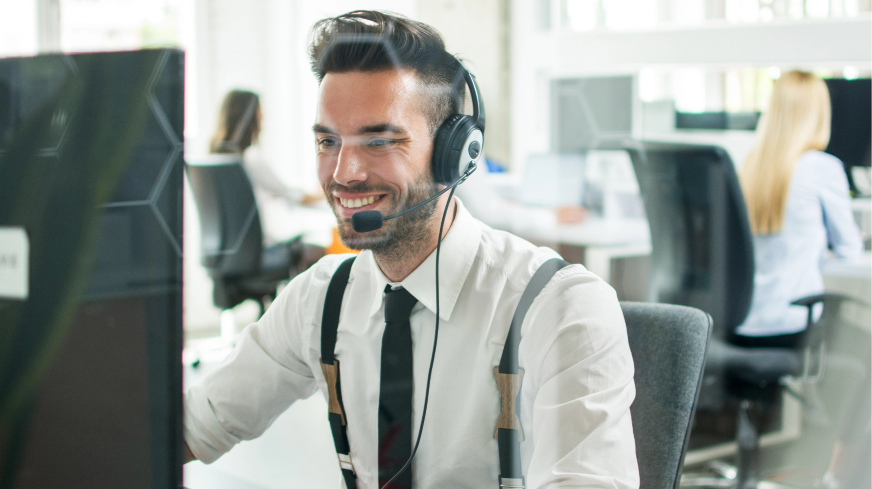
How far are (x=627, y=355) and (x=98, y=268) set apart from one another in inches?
21.2

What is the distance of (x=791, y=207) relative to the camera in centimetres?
151

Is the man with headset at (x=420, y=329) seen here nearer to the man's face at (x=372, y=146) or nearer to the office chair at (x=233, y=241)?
the man's face at (x=372, y=146)

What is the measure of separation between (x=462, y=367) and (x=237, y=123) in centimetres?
85

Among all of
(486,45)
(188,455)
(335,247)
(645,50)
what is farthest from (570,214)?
(188,455)

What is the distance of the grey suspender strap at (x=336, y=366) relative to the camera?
86 centimetres

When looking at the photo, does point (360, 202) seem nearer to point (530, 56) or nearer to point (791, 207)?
point (530, 56)

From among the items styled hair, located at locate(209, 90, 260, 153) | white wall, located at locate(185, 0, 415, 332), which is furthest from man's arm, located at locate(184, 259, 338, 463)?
styled hair, located at locate(209, 90, 260, 153)

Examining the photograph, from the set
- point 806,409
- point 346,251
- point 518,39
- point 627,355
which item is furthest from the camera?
point 806,409

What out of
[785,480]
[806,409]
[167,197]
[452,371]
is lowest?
[785,480]

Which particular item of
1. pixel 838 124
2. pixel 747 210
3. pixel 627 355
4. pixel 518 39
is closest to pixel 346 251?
pixel 627 355

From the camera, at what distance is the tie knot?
2.75ft

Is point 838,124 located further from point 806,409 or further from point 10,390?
point 10,390

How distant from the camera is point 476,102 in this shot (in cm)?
82

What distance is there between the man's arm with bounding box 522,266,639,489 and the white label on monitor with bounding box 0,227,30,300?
18.9 inches
